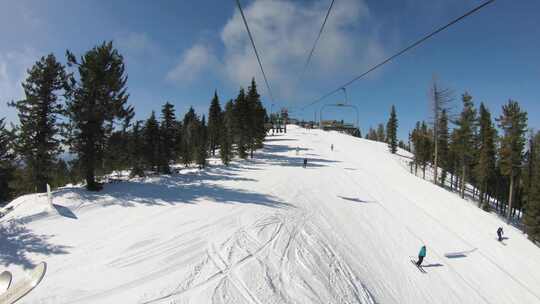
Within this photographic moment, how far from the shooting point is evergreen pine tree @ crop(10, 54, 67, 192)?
17797 mm

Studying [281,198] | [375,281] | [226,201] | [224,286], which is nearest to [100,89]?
[226,201]

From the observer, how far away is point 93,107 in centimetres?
1581

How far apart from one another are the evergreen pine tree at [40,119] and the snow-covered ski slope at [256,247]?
5339 millimetres

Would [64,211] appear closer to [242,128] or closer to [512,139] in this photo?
[242,128]

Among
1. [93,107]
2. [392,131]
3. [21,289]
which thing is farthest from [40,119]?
[392,131]

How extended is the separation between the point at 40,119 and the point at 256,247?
20.7 m

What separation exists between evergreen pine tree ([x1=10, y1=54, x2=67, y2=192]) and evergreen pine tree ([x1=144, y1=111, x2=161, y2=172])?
9.08m

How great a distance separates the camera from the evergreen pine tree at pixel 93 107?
1571cm

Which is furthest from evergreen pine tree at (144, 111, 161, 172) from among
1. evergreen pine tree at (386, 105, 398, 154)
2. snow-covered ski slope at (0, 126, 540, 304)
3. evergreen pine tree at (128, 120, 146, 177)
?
evergreen pine tree at (386, 105, 398, 154)

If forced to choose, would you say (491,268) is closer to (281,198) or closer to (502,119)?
(281,198)

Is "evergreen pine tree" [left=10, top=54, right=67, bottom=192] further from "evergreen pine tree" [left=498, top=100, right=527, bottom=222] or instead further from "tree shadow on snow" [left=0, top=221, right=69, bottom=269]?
"evergreen pine tree" [left=498, top=100, right=527, bottom=222]

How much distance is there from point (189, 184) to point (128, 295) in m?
14.4

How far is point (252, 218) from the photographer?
12.6m

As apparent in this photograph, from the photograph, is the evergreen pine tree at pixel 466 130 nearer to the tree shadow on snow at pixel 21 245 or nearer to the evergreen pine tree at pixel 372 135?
the tree shadow on snow at pixel 21 245
